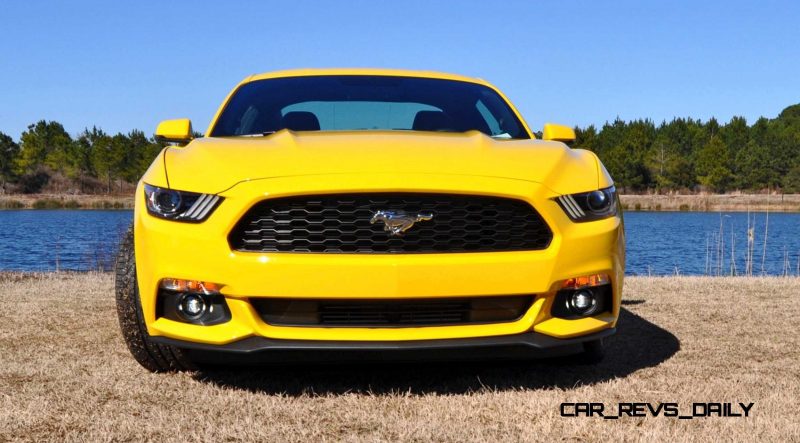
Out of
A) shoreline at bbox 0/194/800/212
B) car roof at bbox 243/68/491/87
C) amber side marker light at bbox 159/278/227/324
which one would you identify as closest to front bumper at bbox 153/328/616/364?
amber side marker light at bbox 159/278/227/324

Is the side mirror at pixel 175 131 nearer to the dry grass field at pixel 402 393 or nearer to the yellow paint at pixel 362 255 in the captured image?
the yellow paint at pixel 362 255

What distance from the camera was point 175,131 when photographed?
4.14m

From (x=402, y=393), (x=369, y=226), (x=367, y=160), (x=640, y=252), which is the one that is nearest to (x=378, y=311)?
(x=369, y=226)

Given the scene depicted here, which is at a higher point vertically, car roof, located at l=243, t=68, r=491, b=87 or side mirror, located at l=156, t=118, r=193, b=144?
car roof, located at l=243, t=68, r=491, b=87

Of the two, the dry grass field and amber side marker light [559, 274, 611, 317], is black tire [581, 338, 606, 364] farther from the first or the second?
amber side marker light [559, 274, 611, 317]

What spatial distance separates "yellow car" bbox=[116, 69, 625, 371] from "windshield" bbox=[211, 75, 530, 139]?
43.1 inches

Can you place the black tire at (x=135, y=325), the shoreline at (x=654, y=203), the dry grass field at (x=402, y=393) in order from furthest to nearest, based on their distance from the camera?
the shoreline at (x=654, y=203) < the black tire at (x=135, y=325) < the dry grass field at (x=402, y=393)

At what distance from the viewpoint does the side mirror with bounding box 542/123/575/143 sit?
420 centimetres

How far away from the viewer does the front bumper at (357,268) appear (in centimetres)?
280

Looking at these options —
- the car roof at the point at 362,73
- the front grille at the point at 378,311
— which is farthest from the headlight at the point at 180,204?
the car roof at the point at 362,73

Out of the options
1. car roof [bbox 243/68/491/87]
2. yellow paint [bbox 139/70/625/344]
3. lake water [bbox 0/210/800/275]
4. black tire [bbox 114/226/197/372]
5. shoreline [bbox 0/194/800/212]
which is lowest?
shoreline [bbox 0/194/800/212]

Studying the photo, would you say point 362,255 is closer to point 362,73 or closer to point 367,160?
point 367,160

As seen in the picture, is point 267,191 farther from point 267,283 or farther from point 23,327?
point 23,327

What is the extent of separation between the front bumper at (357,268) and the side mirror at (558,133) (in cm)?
127
